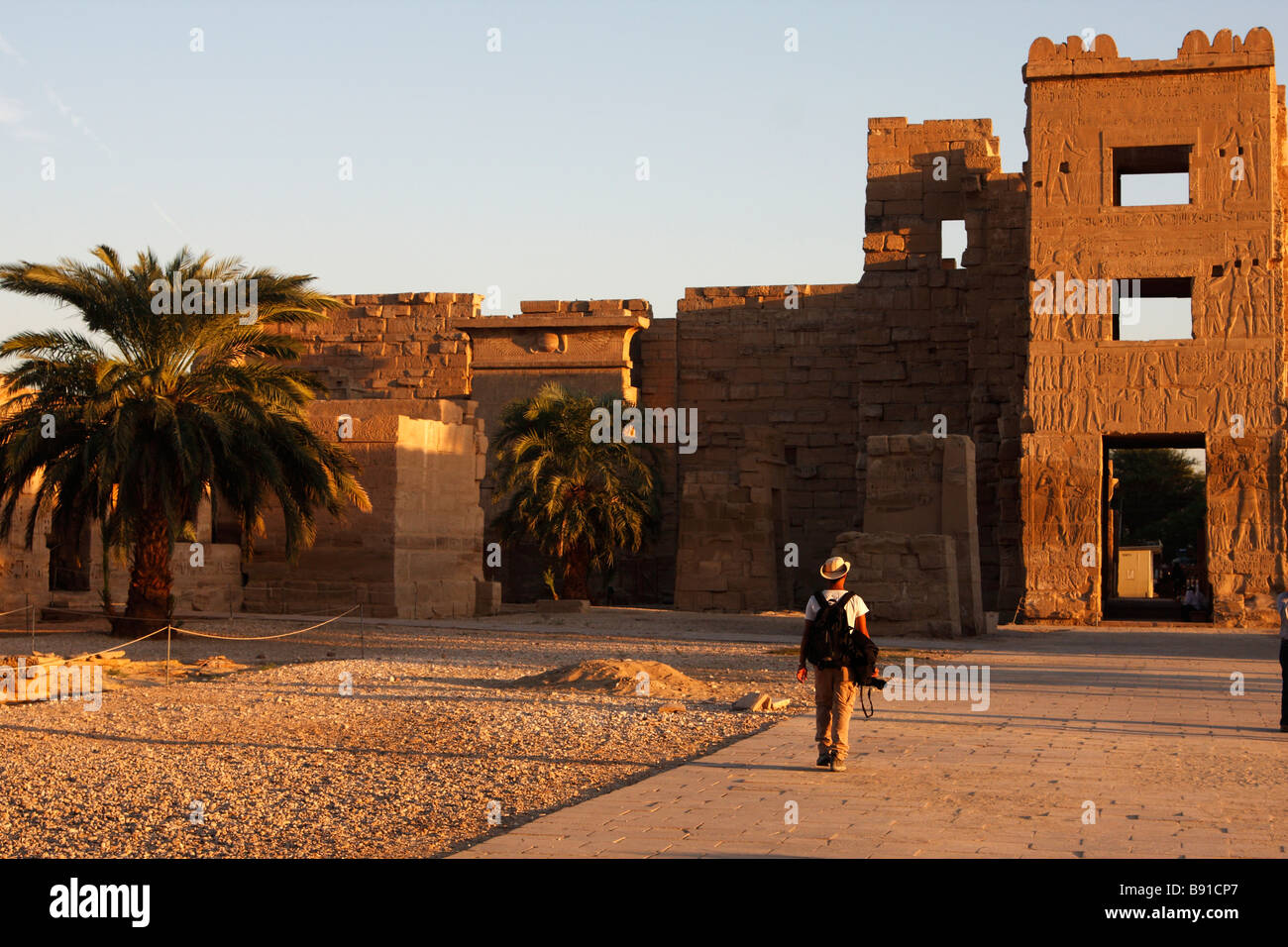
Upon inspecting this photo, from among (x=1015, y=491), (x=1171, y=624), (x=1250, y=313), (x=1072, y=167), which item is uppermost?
(x=1072, y=167)

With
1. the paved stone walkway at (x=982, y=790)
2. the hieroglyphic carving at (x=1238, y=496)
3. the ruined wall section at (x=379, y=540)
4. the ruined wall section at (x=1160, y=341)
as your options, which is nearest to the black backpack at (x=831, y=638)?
the paved stone walkway at (x=982, y=790)

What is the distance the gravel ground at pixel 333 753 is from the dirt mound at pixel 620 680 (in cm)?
24

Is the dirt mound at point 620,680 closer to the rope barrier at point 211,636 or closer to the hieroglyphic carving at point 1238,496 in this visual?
the rope barrier at point 211,636

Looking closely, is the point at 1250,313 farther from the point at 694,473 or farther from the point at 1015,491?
the point at 694,473

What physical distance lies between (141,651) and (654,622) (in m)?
8.53

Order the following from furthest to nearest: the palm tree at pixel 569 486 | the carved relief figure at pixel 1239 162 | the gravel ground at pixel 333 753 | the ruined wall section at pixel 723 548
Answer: the palm tree at pixel 569 486 < the ruined wall section at pixel 723 548 < the carved relief figure at pixel 1239 162 < the gravel ground at pixel 333 753

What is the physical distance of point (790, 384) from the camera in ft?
101

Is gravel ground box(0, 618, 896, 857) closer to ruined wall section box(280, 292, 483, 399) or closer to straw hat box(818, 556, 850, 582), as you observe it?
straw hat box(818, 556, 850, 582)

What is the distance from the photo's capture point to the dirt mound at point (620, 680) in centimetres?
1236

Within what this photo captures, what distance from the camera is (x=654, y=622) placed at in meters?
22.1

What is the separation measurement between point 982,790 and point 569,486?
1809 cm

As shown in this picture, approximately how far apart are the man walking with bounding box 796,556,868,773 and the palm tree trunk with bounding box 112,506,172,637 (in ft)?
35.2

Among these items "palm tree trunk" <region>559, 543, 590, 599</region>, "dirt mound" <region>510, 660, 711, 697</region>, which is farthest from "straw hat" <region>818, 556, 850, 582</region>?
"palm tree trunk" <region>559, 543, 590, 599</region>
